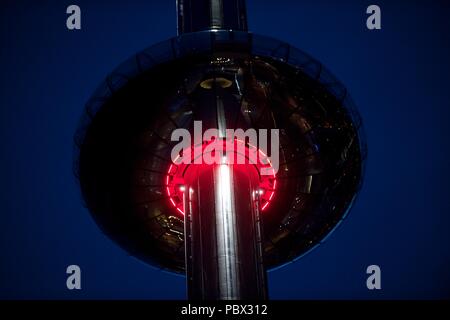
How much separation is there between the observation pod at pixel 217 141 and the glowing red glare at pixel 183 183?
2 cm

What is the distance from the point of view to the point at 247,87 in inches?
456

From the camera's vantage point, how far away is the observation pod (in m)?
11.4

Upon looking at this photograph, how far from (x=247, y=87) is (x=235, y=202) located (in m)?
2.69

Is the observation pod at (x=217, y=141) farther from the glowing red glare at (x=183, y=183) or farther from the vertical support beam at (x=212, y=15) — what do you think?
the vertical support beam at (x=212, y=15)

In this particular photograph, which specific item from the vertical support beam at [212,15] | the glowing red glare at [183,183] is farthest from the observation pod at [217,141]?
the vertical support beam at [212,15]

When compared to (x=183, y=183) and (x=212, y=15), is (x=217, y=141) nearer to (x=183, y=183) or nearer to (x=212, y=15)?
(x=183, y=183)

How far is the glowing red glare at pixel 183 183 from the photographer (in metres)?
11.9

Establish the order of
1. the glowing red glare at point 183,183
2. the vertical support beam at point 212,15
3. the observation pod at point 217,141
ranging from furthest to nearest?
the vertical support beam at point 212,15, the glowing red glare at point 183,183, the observation pod at point 217,141

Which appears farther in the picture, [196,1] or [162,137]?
[196,1]

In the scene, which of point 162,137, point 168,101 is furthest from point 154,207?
point 168,101

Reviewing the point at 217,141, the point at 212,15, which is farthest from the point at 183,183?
the point at 212,15

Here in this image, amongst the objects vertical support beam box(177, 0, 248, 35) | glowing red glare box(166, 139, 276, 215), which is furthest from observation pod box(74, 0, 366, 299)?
vertical support beam box(177, 0, 248, 35)

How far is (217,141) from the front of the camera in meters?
11.5
